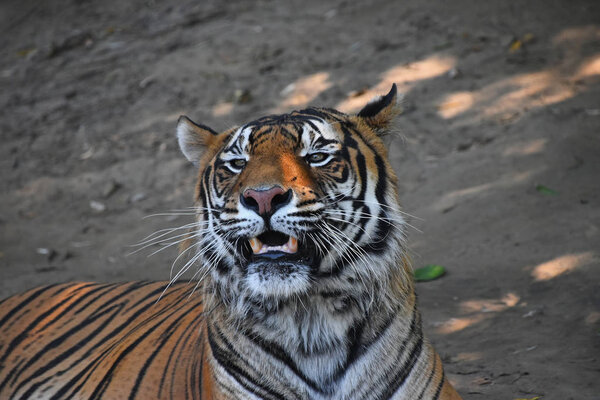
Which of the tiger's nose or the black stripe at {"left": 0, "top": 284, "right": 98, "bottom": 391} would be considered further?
the black stripe at {"left": 0, "top": 284, "right": 98, "bottom": 391}

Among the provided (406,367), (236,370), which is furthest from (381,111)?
(236,370)

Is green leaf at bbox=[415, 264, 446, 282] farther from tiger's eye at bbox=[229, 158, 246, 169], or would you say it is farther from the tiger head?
tiger's eye at bbox=[229, 158, 246, 169]

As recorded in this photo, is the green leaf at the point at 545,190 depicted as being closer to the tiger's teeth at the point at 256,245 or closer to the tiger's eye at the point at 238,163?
the tiger's eye at the point at 238,163

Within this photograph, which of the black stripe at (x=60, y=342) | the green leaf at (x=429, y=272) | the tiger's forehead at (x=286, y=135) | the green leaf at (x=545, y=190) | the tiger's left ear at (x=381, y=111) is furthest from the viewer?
→ the green leaf at (x=545, y=190)

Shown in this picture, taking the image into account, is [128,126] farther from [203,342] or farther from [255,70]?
[203,342]

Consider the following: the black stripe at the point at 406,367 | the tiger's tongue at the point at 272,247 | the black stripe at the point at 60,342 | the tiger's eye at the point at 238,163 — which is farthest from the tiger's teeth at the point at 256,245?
the black stripe at the point at 60,342

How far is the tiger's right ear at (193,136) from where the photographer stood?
2492mm

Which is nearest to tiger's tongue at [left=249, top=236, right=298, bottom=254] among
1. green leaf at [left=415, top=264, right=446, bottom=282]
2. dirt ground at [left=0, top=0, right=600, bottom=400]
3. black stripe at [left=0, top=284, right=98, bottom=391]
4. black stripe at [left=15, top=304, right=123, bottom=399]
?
dirt ground at [left=0, top=0, right=600, bottom=400]

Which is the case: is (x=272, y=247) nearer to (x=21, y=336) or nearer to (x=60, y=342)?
(x=60, y=342)

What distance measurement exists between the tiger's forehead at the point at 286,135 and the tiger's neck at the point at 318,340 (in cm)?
49

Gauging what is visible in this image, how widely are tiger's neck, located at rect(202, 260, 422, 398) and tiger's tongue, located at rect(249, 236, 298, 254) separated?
6.2 inches

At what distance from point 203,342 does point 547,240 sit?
7.56 ft

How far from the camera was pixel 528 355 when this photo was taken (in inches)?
117

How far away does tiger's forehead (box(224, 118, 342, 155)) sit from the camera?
217cm
